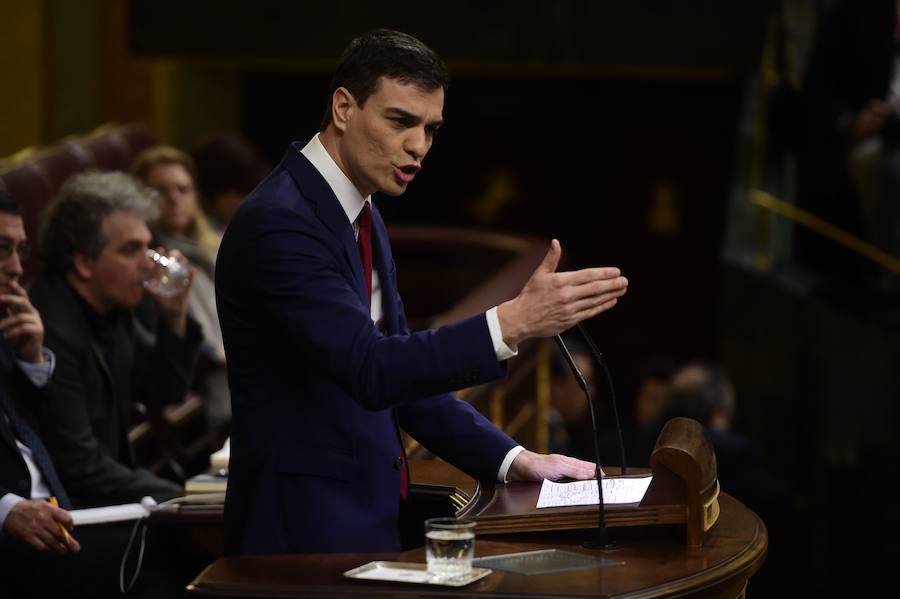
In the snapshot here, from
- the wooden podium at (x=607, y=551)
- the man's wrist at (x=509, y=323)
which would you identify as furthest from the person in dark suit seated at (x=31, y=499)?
the man's wrist at (x=509, y=323)

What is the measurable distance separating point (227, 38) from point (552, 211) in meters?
2.97

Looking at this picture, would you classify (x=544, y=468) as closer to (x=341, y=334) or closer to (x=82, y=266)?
(x=341, y=334)

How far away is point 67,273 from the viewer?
11.8ft

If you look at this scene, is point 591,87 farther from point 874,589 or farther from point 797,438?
point 874,589

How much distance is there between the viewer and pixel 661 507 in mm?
2104

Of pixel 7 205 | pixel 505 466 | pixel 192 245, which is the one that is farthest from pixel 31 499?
pixel 192 245

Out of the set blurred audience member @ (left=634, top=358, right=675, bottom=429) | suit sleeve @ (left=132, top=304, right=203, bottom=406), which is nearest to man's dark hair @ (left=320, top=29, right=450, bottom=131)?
suit sleeve @ (left=132, top=304, right=203, bottom=406)

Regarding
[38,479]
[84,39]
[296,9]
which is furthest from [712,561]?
[84,39]

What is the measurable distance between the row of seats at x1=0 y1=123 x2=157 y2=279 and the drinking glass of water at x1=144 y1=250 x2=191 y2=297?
0.42m

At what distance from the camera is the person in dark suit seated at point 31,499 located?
272 cm

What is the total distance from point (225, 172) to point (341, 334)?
351 centimetres

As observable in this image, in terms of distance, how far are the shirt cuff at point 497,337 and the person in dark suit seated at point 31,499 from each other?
3.33 ft

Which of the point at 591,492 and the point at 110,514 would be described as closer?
the point at 591,492

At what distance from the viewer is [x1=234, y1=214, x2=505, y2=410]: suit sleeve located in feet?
6.84
